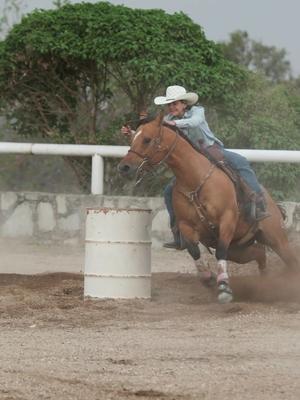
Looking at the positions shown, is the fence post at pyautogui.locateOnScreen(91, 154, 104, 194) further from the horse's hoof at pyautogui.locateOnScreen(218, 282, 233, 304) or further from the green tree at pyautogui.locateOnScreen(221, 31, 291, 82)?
the green tree at pyautogui.locateOnScreen(221, 31, 291, 82)

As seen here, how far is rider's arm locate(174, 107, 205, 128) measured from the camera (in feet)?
37.6

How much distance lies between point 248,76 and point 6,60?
352 centimetres

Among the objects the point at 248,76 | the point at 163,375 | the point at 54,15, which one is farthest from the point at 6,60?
the point at 163,375

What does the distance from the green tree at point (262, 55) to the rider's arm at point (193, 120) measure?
30.7m

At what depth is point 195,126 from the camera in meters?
11.5

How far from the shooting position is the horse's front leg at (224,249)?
11195mm

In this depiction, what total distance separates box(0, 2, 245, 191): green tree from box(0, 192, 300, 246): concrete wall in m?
1.16

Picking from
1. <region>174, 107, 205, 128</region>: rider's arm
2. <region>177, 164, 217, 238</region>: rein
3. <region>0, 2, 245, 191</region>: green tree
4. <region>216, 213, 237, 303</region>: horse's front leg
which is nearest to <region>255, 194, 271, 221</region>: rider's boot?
<region>216, 213, 237, 303</region>: horse's front leg

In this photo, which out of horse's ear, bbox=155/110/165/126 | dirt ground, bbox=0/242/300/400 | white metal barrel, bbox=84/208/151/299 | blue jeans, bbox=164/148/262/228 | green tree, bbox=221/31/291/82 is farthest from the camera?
green tree, bbox=221/31/291/82

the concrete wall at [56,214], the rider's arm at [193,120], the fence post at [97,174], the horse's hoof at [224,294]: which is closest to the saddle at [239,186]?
the rider's arm at [193,120]

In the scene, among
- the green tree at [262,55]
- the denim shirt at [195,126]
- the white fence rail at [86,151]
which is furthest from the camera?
the green tree at [262,55]

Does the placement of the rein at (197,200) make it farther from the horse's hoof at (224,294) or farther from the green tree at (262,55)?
the green tree at (262,55)

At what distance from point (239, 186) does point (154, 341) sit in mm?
3191

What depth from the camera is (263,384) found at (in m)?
7.00
